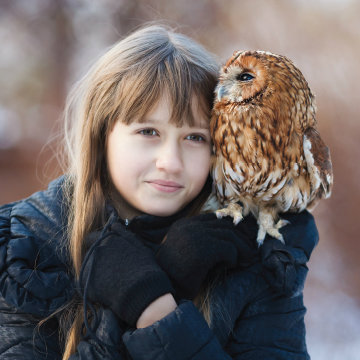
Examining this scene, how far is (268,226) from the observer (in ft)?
2.97

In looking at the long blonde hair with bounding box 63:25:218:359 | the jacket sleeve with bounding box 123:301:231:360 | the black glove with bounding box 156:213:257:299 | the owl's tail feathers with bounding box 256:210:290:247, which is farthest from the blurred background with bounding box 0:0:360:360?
the jacket sleeve with bounding box 123:301:231:360

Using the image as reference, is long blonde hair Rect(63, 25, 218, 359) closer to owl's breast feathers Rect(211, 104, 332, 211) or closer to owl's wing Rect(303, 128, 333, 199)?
owl's breast feathers Rect(211, 104, 332, 211)

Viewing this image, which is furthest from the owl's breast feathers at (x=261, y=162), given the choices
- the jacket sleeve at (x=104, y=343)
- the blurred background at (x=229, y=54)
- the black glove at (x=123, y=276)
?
the blurred background at (x=229, y=54)

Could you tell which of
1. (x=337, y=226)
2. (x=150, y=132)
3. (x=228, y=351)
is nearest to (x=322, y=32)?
(x=337, y=226)

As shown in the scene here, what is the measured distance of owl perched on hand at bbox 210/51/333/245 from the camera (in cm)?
82

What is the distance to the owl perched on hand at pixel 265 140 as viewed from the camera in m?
0.82

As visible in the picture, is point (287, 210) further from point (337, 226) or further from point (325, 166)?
point (337, 226)

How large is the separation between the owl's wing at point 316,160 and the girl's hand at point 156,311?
0.41 m

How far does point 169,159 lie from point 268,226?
0.27 meters

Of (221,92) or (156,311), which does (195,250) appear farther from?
(221,92)

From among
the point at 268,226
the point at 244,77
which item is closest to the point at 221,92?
the point at 244,77

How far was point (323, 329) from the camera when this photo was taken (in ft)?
7.76

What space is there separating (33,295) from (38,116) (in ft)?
6.12

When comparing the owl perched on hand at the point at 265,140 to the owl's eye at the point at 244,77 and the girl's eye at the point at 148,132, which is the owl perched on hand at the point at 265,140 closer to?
the owl's eye at the point at 244,77
